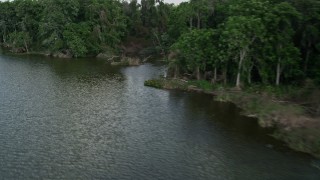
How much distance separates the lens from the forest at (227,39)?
56.6 metres

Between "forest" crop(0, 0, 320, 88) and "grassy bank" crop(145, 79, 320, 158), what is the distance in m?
2.85

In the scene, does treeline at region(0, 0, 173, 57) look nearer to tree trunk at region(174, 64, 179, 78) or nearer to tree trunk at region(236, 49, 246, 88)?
tree trunk at region(174, 64, 179, 78)

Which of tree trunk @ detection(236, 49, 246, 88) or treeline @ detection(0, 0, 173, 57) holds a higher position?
treeline @ detection(0, 0, 173, 57)

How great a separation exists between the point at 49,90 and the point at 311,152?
4098 centimetres

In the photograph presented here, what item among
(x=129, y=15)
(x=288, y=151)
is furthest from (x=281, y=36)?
(x=129, y=15)

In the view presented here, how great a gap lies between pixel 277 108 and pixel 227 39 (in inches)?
585

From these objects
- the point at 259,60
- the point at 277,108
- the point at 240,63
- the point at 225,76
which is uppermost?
the point at 259,60

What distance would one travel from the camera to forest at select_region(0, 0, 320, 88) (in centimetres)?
5662

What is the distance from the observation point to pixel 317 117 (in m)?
45.9

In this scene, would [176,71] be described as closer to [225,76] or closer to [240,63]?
[225,76]

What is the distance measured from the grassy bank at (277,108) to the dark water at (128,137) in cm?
166

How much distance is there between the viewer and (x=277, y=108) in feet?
164

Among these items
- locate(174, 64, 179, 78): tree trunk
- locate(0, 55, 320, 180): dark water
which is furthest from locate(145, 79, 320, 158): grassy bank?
locate(174, 64, 179, 78): tree trunk

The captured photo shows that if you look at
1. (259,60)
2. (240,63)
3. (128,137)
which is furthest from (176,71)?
(128,137)
